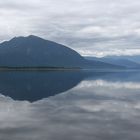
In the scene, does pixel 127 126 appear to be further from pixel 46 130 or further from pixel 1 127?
pixel 1 127

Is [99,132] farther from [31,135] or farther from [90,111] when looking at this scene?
[90,111]

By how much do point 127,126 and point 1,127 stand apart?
541 inches

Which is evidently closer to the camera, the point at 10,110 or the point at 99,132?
the point at 99,132

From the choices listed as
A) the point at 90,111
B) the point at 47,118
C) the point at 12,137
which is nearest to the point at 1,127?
the point at 12,137

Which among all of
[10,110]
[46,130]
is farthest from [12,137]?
[10,110]

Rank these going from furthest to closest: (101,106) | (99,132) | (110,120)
A: 1. (101,106)
2. (110,120)
3. (99,132)

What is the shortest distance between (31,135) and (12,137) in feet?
5.97

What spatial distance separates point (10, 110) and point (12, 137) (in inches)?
716

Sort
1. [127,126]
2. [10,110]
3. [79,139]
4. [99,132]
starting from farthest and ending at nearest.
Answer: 1. [10,110]
2. [127,126]
3. [99,132]
4. [79,139]

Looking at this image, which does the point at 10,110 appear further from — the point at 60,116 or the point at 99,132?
the point at 99,132

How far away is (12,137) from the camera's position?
30141mm

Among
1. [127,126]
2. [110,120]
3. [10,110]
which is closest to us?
[127,126]

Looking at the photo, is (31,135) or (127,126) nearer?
(31,135)

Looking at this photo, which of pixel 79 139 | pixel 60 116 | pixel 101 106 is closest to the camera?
pixel 79 139
